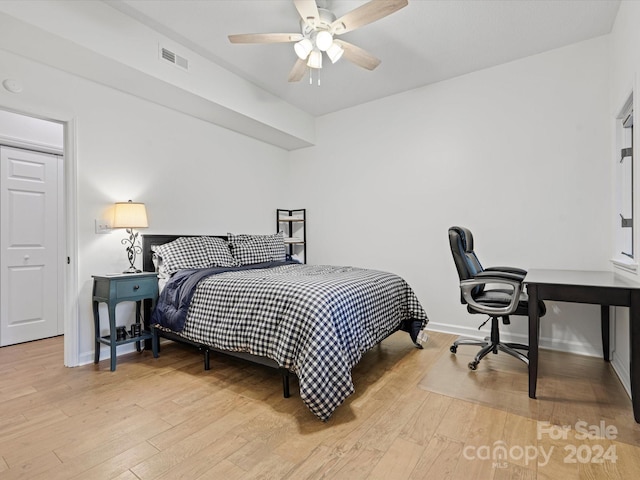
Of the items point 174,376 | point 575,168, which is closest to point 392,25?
point 575,168

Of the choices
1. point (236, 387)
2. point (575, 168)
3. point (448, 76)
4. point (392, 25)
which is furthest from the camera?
→ point (448, 76)

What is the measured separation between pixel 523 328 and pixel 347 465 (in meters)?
2.57

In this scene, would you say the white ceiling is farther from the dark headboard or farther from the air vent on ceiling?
the dark headboard

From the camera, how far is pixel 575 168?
3.04 metres

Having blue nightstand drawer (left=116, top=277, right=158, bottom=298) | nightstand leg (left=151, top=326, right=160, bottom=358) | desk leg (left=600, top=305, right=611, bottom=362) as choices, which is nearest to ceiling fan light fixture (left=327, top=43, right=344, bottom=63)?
blue nightstand drawer (left=116, top=277, right=158, bottom=298)

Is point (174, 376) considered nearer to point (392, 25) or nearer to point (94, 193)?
point (94, 193)

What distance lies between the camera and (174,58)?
2982 millimetres

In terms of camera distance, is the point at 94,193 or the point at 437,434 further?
the point at 94,193

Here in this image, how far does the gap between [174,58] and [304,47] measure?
1276 millimetres

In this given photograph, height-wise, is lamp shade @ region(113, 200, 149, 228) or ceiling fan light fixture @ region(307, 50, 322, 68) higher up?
ceiling fan light fixture @ region(307, 50, 322, 68)

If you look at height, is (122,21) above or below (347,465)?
above

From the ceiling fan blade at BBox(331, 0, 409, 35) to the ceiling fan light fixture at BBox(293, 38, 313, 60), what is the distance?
0.72 feet

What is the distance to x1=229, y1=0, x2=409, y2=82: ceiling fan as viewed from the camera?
214cm

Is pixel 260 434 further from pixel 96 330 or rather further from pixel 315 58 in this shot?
pixel 315 58
